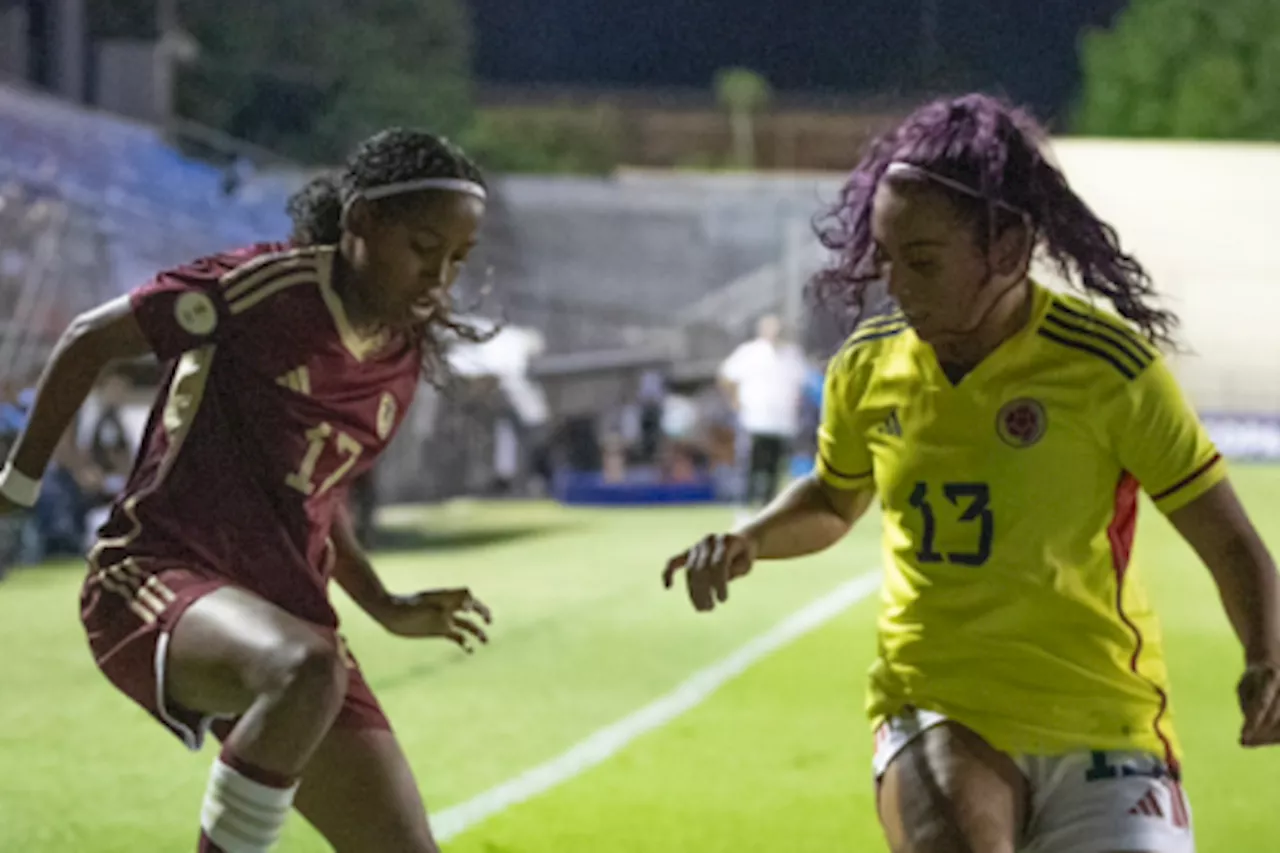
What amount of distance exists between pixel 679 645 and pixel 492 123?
163 feet

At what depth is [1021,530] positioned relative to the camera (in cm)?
360

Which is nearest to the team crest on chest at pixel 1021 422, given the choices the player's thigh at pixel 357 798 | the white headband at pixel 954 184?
the white headband at pixel 954 184

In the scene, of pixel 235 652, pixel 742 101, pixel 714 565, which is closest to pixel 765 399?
pixel 714 565

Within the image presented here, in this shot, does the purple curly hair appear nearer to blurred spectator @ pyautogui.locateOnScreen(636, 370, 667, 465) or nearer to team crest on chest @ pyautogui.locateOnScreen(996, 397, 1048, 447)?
team crest on chest @ pyautogui.locateOnScreen(996, 397, 1048, 447)

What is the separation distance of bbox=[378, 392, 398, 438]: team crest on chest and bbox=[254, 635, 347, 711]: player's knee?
71 centimetres

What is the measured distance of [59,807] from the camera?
6.90m

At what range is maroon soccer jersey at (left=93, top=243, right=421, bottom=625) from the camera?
13.6ft

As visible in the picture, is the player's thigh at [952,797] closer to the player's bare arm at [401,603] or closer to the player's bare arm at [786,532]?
the player's bare arm at [786,532]

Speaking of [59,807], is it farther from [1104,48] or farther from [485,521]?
[1104,48]

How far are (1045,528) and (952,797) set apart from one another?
51 centimetres

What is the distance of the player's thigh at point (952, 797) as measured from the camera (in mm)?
3453

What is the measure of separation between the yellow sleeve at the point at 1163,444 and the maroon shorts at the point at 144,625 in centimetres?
172

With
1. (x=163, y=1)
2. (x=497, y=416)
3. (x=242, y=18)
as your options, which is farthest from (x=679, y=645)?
(x=242, y=18)

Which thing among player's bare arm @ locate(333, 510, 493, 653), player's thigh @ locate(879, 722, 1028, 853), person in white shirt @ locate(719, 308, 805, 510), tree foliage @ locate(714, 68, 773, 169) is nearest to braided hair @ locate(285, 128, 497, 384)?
player's bare arm @ locate(333, 510, 493, 653)
